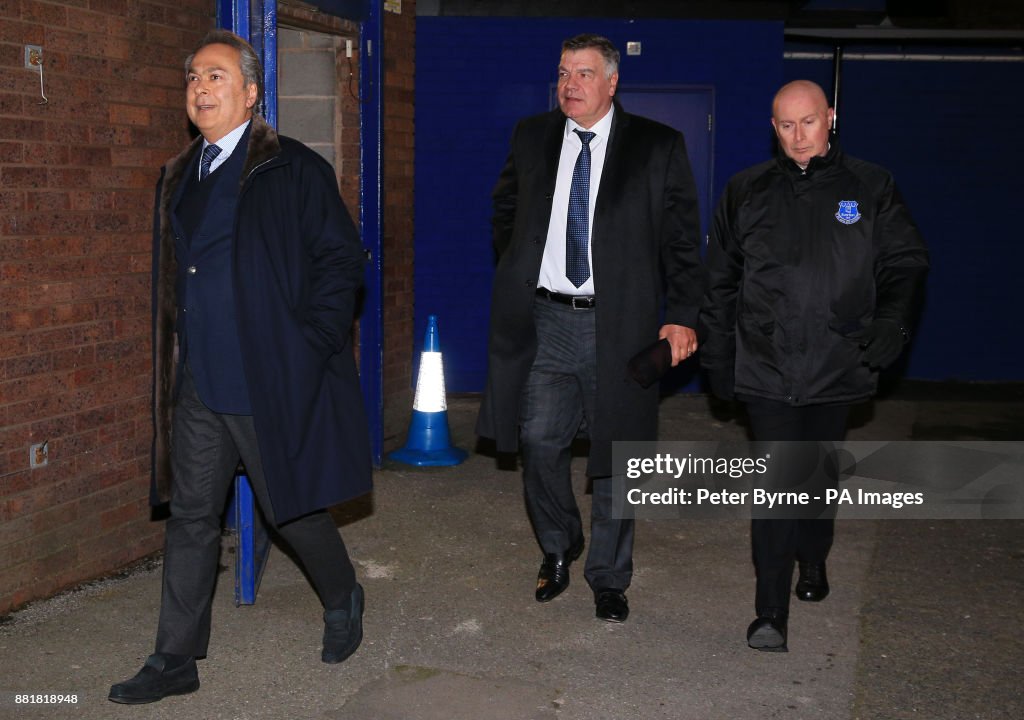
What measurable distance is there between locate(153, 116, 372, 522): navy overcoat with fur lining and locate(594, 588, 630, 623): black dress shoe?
1296 mm

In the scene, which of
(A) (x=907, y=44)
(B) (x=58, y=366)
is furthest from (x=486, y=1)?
(B) (x=58, y=366)

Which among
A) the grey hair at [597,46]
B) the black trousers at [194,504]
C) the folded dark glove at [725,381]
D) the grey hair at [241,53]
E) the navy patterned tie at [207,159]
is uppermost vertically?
the grey hair at [597,46]

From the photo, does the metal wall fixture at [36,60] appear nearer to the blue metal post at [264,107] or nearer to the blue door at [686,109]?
the blue metal post at [264,107]

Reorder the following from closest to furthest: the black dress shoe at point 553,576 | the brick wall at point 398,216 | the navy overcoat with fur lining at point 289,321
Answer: the navy overcoat with fur lining at point 289,321
the black dress shoe at point 553,576
the brick wall at point 398,216

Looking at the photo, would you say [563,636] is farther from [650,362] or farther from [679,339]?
[679,339]

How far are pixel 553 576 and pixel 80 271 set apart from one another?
2.47 meters

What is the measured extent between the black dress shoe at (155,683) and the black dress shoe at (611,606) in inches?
68.1

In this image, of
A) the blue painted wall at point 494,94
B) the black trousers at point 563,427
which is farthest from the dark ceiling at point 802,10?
the black trousers at point 563,427

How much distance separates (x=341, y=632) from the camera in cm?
471

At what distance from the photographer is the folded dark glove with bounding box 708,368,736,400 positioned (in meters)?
4.99

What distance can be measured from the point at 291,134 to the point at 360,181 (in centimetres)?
58

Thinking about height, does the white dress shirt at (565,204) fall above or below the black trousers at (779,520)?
above

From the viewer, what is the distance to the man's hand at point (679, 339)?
5082 mm

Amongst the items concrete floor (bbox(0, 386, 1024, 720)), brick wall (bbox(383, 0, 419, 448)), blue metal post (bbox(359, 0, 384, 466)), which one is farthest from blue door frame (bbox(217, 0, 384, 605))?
concrete floor (bbox(0, 386, 1024, 720))
